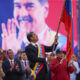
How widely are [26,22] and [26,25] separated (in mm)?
128

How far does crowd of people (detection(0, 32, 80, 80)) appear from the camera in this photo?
10758mm

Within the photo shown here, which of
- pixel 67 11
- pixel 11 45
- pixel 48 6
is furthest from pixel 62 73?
pixel 48 6

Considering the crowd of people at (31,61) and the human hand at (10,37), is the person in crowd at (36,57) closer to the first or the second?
the crowd of people at (31,61)

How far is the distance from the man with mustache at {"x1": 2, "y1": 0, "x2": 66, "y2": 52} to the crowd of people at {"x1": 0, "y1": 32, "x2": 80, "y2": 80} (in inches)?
188

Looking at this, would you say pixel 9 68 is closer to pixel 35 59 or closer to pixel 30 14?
pixel 35 59

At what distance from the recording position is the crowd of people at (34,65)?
10758 millimetres

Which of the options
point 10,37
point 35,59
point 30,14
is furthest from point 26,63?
point 30,14

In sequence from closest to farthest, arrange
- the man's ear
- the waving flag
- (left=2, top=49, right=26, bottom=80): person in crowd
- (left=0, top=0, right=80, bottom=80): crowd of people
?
(left=0, top=0, right=80, bottom=80): crowd of people → (left=2, top=49, right=26, bottom=80): person in crowd → the waving flag → the man's ear

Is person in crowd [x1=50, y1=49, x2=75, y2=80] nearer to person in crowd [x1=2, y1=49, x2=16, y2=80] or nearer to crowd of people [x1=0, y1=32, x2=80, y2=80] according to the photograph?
crowd of people [x1=0, y1=32, x2=80, y2=80]

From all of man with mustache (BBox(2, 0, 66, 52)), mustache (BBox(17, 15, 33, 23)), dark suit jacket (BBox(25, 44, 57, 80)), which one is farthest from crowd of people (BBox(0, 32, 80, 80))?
mustache (BBox(17, 15, 33, 23))

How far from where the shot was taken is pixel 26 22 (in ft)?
56.4

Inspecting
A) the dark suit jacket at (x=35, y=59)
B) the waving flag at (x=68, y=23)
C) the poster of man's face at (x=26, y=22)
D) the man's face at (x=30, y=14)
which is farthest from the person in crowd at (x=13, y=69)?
the man's face at (x=30, y=14)

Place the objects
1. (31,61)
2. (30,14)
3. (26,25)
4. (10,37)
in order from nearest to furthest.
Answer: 1. (31,61)
2. (10,37)
3. (26,25)
4. (30,14)

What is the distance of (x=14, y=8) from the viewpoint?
17.2 meters
